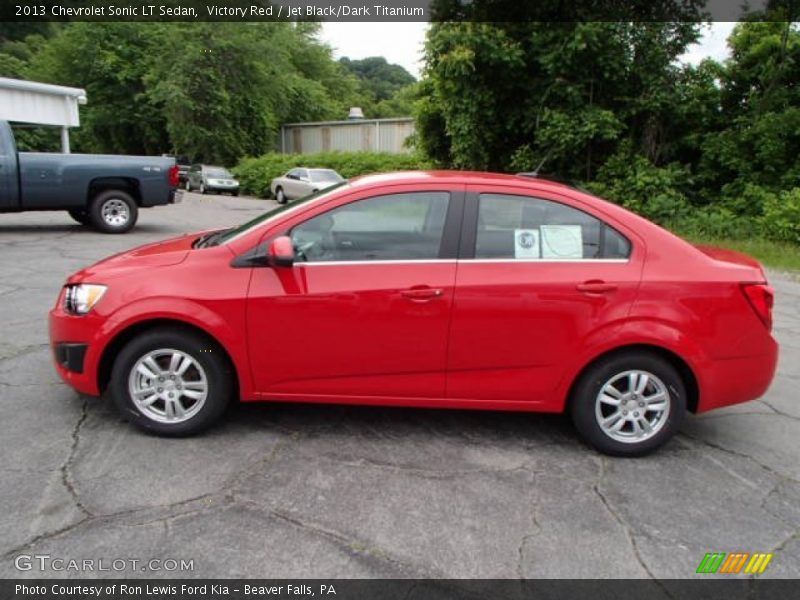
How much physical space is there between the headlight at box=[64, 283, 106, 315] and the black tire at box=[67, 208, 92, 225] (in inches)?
345

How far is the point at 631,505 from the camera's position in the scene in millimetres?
3230

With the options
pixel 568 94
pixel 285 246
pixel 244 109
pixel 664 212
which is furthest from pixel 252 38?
pixel 285 246

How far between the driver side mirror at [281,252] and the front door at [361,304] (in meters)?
0.07

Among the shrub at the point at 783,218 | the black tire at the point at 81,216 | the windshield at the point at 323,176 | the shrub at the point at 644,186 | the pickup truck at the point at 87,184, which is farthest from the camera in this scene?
the windshield at the point at 323,176

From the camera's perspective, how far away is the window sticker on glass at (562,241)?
3654 millimetres

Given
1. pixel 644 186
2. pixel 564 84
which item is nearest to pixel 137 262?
pixel 564 84

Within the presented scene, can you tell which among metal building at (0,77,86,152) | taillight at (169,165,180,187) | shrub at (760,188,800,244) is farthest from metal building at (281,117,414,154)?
shrub at (760,188,800,244)

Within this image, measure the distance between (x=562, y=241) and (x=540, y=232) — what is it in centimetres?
14

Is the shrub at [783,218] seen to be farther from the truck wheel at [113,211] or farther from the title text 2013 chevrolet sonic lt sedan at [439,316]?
the truck wheel at [113,211]

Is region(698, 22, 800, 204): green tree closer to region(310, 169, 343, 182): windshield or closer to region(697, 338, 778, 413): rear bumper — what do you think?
region(697, 338, 778, 413): rear bumper

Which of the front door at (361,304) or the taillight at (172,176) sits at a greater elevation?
the taillight at (172,176)

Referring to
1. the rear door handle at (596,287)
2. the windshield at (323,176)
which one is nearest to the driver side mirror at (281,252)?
the rear door handle at (596,287)

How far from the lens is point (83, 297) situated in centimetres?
371

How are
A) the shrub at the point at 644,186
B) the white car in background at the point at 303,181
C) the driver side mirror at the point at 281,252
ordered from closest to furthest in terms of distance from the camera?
the driver side mirror at the point at 281,252
the shrub at the point at 644,186
the white car in background at the point at 303,181
